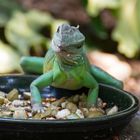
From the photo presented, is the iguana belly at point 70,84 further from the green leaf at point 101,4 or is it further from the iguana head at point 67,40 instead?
the green leaf at point 101,4

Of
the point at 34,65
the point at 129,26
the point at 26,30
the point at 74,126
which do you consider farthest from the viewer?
the point at 129,26

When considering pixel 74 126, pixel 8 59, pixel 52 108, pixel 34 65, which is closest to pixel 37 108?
pixel 52 108

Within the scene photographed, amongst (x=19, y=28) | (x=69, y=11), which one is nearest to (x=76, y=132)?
(x=19, y=28)

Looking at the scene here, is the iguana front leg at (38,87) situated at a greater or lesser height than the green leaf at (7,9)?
greater

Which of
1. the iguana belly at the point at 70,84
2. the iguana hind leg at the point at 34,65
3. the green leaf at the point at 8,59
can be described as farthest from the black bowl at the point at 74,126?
the green leaf at the point at 8,59

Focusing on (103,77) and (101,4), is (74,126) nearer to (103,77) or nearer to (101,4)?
(103,77)

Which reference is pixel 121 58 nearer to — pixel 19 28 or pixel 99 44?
pixel 99 44
